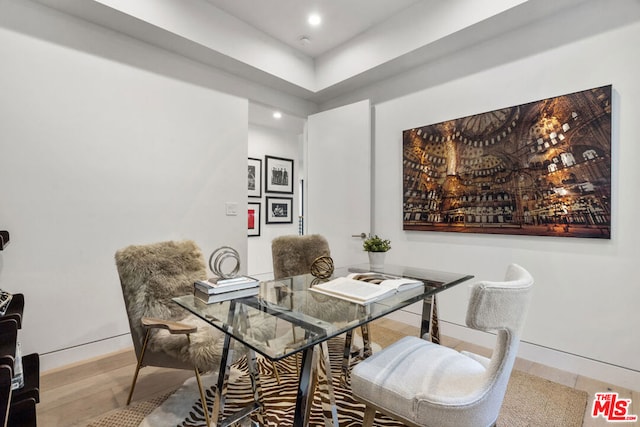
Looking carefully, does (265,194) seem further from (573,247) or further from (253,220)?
(573,247)

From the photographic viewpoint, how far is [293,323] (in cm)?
118

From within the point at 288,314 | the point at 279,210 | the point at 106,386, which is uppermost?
the point at 279,210

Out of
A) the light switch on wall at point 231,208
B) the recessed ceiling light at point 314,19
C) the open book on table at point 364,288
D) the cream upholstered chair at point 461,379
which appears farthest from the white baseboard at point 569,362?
the recessed ceiling light at point 314,19

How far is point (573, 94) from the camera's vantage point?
2148 mm

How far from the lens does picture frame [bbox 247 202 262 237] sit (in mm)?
4820

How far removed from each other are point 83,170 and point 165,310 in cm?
Answer: 132

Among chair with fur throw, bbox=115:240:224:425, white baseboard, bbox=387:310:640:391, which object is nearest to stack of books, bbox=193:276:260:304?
chair with fur throw, bbox=115:240:224:425

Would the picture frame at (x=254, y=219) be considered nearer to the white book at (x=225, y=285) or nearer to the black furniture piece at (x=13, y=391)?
the white book at (x=225, y=285)

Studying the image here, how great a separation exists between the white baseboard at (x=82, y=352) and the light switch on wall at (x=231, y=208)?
1341 mm

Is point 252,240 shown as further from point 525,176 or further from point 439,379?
point 439,379

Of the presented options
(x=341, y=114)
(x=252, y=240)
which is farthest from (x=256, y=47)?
(x=252, y=240)

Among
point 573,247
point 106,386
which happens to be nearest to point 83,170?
point 106,386

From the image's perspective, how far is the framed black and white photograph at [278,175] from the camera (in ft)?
16.5

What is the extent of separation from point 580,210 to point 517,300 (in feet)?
5.40
